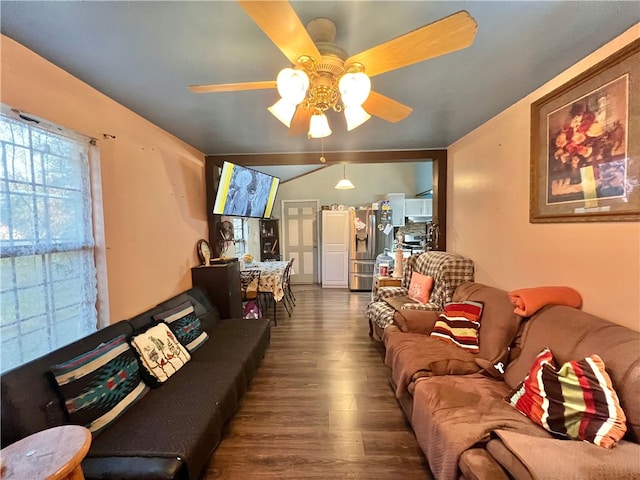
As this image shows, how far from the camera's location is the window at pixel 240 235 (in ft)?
16.8

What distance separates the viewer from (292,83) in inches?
45.0

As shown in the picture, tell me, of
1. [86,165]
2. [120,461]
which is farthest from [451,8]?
[120,461]

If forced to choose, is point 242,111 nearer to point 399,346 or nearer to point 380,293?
point 399,346

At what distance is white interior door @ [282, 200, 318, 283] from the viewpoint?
663 centimetres

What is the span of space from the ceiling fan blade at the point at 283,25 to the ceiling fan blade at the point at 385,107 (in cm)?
43

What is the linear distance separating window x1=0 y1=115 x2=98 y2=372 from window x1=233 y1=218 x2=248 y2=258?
3.26m

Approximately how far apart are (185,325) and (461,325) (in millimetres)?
2279

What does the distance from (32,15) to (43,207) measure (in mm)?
901

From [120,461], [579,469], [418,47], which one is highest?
[418,47]

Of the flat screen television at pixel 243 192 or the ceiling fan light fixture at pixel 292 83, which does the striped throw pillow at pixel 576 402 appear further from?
the flat screen television at pixel 243 192

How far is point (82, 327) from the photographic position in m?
1.75

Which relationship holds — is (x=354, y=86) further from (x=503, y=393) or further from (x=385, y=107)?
(x=503, y=393)

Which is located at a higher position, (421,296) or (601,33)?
(601,33)

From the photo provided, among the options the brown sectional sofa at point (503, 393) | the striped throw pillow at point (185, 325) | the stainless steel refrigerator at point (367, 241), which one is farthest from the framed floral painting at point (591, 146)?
the stainless steel refrigerator at point (367, 241)
